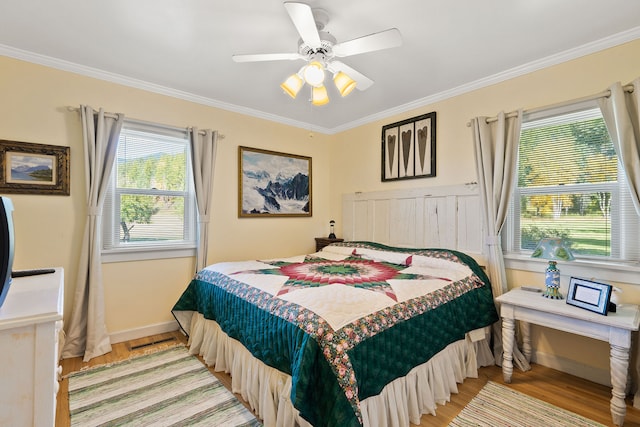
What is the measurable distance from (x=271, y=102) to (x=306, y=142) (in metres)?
→ 0.92

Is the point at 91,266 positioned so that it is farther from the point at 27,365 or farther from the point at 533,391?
the point at 533,391

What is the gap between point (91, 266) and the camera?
8.34 ft

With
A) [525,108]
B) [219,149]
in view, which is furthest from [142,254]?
[525,108]

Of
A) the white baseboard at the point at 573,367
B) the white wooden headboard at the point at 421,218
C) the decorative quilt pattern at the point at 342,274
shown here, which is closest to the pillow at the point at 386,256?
the decorative quilt pattern at the point at 342,274

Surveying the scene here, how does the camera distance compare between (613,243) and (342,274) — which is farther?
(342,274)

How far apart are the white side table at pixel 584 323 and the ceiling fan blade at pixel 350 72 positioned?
1.91m

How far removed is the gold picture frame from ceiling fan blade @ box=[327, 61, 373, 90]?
2.36m

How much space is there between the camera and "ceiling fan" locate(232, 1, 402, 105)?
1628mm

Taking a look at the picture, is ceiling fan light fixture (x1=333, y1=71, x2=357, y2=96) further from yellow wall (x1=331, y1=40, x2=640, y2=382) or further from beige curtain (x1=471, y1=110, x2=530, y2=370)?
beige curtain (x1=471, y1=110, x2=530, y2=370)

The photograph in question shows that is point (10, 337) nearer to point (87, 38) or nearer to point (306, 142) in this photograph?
point (87, 38)

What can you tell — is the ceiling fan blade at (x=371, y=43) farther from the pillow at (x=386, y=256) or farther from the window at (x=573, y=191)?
the pillow at (x=386, y=256)

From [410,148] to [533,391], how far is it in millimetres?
2432

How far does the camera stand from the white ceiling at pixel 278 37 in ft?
5.98

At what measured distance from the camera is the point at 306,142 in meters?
4.13
